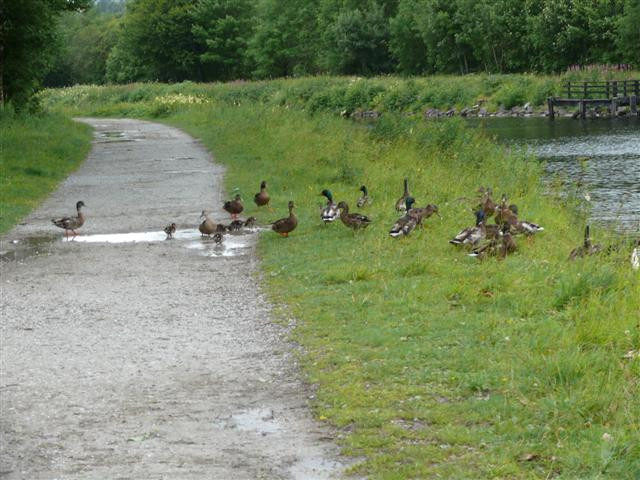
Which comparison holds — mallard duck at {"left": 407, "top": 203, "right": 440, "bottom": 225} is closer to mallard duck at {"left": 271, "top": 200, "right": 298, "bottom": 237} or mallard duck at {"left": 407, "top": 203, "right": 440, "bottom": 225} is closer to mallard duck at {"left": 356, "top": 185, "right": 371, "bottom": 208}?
mallard duck at {"left": 271, "top": 200, "right": 298, "bottom": 237}

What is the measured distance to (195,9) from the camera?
3979 inches

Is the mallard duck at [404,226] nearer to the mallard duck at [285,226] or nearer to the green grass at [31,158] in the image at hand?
the mallard duck at [285,226]

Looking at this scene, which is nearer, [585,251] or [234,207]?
[585,251]

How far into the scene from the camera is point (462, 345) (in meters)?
8.67

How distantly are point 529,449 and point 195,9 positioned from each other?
98.9 m

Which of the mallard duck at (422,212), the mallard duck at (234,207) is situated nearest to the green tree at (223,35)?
the mallard duck at (234,207)

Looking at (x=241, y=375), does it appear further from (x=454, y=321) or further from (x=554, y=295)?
(x=554, y=295)

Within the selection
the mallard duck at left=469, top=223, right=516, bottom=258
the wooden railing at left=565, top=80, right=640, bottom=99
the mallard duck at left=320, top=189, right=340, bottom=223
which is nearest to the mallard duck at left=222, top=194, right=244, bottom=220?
the mallard duck at left=320, top=189, right=340, bottom=223

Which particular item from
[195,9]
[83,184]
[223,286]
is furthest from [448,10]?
[223,286]

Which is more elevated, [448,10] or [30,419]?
[448,10]

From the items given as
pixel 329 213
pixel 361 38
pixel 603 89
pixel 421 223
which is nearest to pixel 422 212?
pixel 421 223

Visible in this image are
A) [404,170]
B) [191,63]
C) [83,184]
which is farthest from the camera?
[191,63]

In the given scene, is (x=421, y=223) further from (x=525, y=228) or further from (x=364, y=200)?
(x=364, y=200)

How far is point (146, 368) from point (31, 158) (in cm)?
1982
